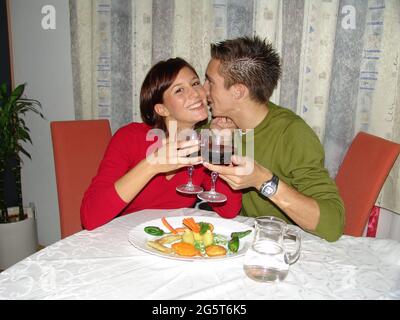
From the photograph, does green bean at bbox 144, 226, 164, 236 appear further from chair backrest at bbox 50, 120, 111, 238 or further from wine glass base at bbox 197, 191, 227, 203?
chair backrest at bbox 50, 120, 111, 238

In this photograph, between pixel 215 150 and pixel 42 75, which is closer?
pixel 215 150

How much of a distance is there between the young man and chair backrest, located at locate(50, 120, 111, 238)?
28.3 inches

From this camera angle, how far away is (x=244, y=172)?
4.49 ft

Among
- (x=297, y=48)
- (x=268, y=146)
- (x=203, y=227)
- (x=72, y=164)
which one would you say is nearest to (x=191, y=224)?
(x=203, y=227)

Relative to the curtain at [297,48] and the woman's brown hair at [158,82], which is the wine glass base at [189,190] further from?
the curtain at [297,48]

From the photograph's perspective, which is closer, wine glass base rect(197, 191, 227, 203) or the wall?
wine glass base rect(197, 191, 227, 203)

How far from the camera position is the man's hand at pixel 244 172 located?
4.45 feet

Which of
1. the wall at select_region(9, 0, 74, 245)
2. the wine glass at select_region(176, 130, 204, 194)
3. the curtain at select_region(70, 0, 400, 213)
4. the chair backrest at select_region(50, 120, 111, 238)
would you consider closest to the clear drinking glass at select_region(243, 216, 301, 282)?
the wine glass at select_region(176, 130, 204, 194)

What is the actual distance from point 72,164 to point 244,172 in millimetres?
1033

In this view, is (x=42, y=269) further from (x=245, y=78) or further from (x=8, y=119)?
(x=8, y=119)

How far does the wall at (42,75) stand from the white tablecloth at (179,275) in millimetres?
2047

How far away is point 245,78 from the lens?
1.78 metres

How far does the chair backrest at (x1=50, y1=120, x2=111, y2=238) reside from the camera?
194cm

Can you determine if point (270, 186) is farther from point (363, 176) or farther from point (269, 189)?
point (363, 176)
